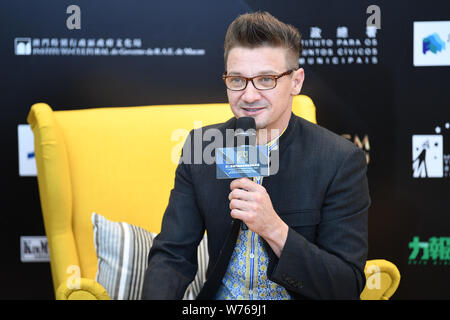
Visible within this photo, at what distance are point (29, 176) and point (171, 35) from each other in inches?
45.0

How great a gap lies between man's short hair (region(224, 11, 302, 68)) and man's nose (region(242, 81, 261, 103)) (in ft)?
0.46

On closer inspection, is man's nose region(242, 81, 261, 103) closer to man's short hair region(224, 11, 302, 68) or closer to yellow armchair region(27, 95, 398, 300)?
man's short hair region(224, 11, 302, 68)

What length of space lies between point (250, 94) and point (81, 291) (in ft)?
3.22

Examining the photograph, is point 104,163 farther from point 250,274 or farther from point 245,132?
point 245,132

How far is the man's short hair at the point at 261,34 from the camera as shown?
1.70 metres

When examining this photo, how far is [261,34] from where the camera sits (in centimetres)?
170

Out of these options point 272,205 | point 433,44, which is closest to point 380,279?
point 272,205

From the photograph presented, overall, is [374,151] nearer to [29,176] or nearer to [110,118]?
[110,118]

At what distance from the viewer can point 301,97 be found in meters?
2.62

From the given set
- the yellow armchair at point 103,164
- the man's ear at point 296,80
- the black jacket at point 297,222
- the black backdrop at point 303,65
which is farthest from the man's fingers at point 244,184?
the black backdrop at point 303,65

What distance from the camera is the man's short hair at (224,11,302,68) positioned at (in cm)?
170

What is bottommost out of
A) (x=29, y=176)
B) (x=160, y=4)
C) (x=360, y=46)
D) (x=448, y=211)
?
(x=448, y=211)

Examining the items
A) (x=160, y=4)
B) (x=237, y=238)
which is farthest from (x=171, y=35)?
(x=237, y=238)

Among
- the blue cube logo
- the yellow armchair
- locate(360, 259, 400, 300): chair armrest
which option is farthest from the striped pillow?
the blue cube logo
